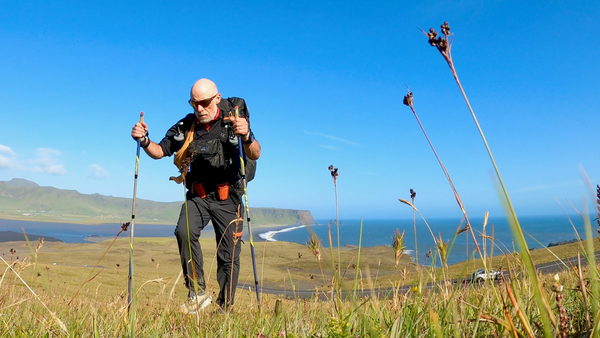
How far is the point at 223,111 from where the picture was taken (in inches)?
216

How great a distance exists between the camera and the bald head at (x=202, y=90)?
5.10 meters

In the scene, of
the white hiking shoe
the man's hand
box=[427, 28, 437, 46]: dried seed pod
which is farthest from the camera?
the man's hand

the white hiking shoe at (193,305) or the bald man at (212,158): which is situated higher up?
the bald man at (212,158)

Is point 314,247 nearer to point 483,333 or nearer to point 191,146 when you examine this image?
point 483,333

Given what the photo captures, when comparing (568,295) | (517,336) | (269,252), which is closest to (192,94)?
(568,295)

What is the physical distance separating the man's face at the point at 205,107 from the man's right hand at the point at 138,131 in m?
0.70

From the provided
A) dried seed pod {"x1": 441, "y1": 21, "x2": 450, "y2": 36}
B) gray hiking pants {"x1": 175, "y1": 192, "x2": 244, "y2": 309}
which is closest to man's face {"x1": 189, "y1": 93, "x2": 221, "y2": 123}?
gray hiking pants {"x1": 175, "y1": 192, "x2": 244, "y2": 309}

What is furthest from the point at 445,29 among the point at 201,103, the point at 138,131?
the point at 201,103

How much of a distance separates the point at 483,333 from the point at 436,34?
1212 mm

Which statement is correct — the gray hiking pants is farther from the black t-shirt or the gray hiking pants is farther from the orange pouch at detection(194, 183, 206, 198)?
the black t-shirt

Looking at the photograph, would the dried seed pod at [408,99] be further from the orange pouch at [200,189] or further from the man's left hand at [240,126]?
the orange pouch at [200,189]

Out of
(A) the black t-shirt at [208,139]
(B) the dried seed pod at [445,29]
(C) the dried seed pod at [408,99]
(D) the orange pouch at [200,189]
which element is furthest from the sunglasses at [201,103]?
(B) the dried seed pod at [445,29]

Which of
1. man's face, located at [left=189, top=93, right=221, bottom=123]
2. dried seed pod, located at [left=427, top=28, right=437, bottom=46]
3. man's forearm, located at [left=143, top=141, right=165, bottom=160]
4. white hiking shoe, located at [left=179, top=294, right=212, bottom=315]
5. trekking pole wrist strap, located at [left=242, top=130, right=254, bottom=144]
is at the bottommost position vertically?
white hiking shoe, located at [left=179, top=294, right=212, bottom=315]

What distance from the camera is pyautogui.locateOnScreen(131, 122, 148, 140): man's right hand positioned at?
4758 mm
